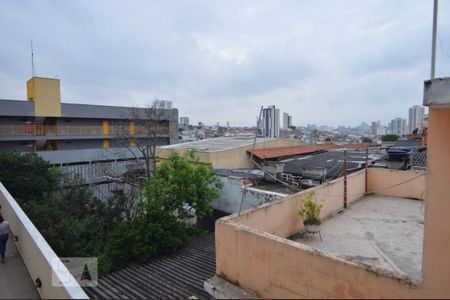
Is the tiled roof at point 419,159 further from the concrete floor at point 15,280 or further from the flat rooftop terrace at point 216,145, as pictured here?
the concrete floor at point 15,280

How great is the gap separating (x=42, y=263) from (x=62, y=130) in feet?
80.8

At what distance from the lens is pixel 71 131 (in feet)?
88.5

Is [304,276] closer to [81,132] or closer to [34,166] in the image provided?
[34,166]

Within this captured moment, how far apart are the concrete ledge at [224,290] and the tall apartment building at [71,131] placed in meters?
18.4

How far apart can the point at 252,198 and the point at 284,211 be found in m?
4.06

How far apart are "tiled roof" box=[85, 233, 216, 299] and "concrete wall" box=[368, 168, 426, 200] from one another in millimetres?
7100

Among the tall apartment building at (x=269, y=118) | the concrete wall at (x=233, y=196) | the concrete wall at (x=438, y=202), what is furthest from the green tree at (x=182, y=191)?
the concrete wall at (x=438, y=202)

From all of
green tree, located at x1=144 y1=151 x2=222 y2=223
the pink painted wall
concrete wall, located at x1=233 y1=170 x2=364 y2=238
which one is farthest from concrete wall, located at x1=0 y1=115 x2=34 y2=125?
concrete wall, located at x1=233 y1=170 x2=364 y2=238

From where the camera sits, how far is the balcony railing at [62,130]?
2310 cm

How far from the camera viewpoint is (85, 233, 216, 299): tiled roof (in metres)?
6.06

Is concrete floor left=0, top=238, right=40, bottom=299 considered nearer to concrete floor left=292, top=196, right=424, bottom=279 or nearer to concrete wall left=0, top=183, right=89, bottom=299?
concrete wall left=0, top=183, right=89, bottom=299

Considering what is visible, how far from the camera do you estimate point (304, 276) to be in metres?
4.63

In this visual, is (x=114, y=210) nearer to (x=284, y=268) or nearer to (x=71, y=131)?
(x=284, y=268)

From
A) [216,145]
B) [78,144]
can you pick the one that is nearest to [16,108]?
[78,144]
